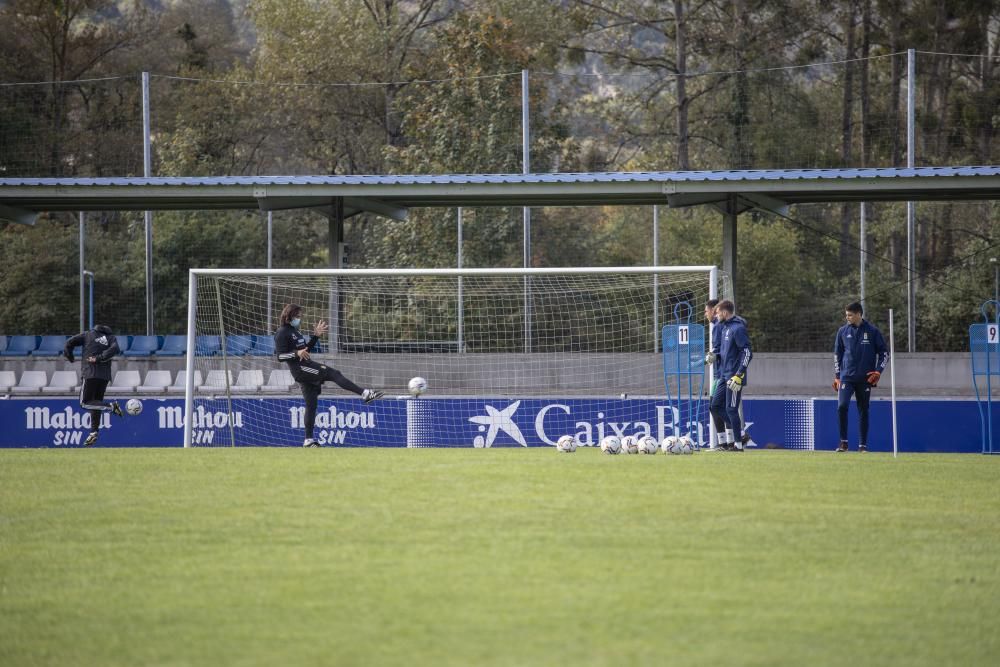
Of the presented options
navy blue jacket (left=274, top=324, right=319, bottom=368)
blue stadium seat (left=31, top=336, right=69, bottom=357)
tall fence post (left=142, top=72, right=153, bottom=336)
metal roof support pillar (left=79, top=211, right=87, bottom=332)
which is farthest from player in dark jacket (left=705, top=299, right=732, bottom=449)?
blue stadium seat (left=31, top=336, right=69, bottom=357)

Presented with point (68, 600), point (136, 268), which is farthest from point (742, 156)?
point (68, 600)

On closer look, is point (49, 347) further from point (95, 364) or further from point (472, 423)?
point (472, 423)

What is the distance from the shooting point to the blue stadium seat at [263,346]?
76.1ft

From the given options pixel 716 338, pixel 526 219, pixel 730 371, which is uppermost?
pixel 526 219

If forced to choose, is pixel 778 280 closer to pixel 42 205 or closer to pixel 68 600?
pixel 42 205

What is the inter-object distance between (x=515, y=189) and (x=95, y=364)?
23.1ft

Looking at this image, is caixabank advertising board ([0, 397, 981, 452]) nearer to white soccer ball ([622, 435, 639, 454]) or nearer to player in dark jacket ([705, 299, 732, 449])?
player in dark jacket ([705, 299, 732, 449])

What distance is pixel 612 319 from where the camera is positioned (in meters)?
22.8

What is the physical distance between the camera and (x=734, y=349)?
50.7ft

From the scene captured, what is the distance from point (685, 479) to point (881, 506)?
189 centimetres

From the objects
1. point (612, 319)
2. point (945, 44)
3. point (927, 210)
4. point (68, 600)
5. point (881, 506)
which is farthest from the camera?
point (945, 44)

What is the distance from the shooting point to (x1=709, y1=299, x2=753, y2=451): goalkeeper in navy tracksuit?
15.4 m

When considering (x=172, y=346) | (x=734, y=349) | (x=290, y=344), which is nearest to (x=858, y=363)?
(x=734, y=349)

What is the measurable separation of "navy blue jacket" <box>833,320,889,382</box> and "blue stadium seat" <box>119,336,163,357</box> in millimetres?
15962
